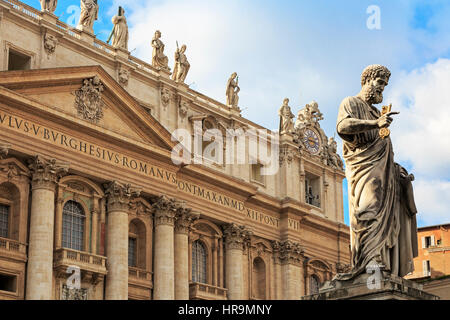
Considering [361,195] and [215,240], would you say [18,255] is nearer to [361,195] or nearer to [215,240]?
[215,240]

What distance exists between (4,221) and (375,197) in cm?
2512

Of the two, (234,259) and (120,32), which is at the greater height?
(120,32)

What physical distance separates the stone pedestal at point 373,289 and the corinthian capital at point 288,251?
35580 millimetres

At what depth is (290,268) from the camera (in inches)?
1794

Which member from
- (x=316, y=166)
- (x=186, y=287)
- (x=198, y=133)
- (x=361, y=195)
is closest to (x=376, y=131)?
(x=361, y=195)

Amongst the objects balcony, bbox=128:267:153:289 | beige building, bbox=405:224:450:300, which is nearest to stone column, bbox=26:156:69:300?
balcony, bbox=128:267:153:289

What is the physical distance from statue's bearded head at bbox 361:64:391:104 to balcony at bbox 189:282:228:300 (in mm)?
28766

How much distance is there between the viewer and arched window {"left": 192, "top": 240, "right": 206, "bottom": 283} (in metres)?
41.1

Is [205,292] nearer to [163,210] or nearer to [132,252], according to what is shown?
[132,252]

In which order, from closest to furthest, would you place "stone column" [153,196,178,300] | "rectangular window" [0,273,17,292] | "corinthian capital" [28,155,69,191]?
"rectangular window" [0,273,17,292]
"corinthian capital" [28,155,69,191]
"stone column" [153,196,178,300]

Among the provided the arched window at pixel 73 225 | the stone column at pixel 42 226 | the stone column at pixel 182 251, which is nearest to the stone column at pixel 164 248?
the stone column at pixel 182 251

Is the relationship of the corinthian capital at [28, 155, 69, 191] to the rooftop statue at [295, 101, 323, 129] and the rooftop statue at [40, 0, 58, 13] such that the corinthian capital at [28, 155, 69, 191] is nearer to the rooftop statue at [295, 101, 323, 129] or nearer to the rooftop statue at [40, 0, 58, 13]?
the rooftop statue at [40, 0, 58, 13]

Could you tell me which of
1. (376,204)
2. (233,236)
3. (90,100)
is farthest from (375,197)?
(233,236)

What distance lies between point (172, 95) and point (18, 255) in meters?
12.3
